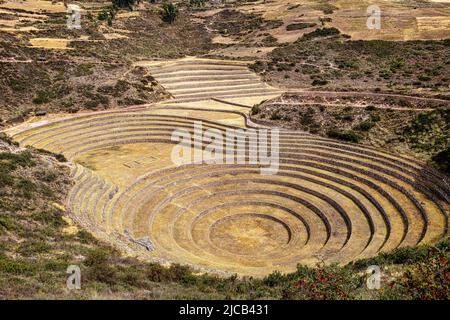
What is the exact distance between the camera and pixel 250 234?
1079 inches

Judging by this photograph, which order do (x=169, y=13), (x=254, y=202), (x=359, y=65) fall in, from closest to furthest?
(x=254, y=202) → (x=359, y=65) → (x=169, y=13)

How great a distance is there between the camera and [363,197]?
29172mm

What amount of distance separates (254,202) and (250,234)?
4111mm

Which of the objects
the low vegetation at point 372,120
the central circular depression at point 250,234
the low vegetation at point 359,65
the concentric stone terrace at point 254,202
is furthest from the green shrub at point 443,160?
the central circular depression at point 250,234

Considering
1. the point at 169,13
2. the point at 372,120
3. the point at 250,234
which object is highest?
the point at 169,13

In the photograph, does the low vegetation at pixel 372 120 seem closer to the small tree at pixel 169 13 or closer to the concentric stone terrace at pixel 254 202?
the concentric stone terrace at pixel 254 202

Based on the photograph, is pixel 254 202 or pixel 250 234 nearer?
pixel 250 234

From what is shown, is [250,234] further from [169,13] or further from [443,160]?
[169,13]

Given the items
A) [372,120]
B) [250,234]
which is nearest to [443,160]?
[372,120]

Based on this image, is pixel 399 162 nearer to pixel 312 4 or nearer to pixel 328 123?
pixel 328 123

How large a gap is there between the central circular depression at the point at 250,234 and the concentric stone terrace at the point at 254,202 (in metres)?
0.07

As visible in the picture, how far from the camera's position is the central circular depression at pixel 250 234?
2575 cm

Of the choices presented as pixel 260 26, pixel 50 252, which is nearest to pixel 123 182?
pixel 50 252
